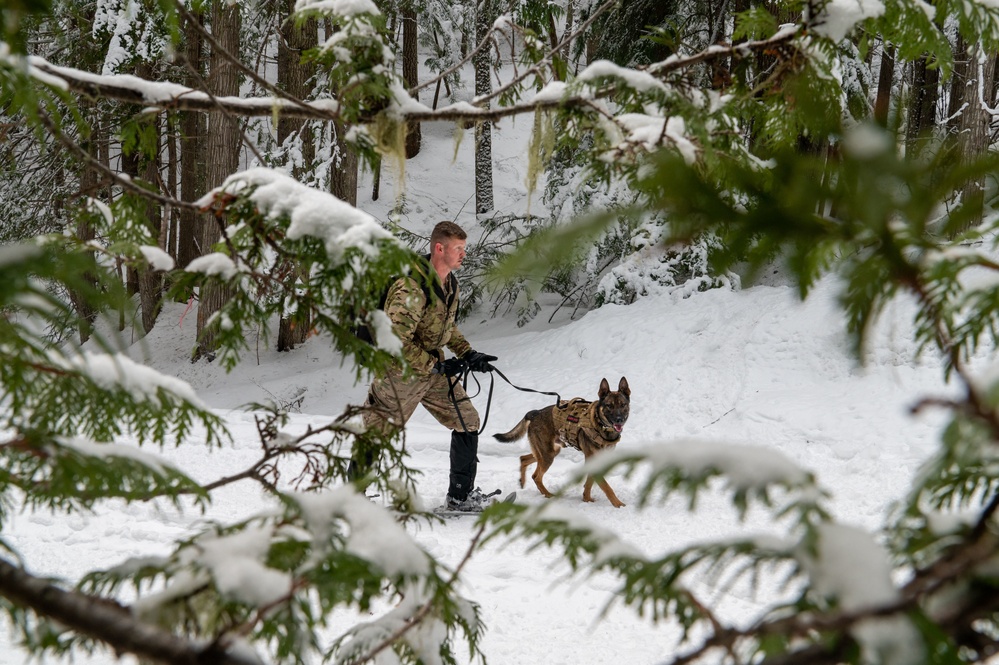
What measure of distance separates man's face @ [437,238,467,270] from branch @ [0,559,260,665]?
4799 millimetres

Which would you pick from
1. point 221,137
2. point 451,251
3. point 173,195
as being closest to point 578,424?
point 451,251

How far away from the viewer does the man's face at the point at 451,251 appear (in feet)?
19.4

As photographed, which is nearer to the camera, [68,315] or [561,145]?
[68,315]

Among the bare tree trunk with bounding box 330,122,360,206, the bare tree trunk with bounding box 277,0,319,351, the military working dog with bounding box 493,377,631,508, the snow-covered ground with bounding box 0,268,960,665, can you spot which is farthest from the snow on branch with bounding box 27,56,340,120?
the bare tree trunk with bounding box 330,122,360,206

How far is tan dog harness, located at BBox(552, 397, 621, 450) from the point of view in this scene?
6.43 m

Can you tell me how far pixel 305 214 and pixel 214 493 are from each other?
15.7ft

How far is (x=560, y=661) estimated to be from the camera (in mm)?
4125

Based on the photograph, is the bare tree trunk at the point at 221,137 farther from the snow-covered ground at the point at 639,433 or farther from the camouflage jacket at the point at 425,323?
the camouflage jacket at the point at 425,323

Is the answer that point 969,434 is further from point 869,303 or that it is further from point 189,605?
point 189,605

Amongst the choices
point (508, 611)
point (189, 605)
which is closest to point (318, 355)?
point (508, 611)

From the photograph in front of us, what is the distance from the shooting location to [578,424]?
6.54 meters

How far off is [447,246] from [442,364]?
92 centimetres

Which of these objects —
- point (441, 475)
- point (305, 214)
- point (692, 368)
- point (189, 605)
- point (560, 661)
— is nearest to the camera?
point (189, 605)

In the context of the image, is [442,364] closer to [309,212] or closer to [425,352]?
[425,352]
